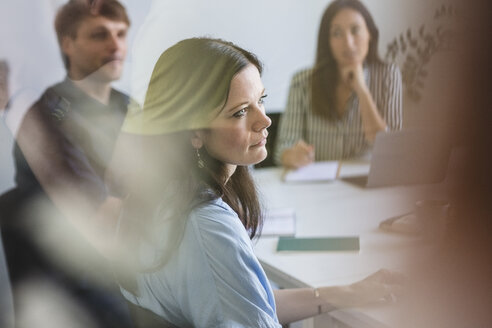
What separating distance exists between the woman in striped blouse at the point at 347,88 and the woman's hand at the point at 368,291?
19 cm

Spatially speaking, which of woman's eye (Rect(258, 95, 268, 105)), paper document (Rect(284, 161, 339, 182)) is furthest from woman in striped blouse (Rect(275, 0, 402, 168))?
paper document (Rect(284, 161, 339, 182))

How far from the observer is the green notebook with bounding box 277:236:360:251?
0.80 meters

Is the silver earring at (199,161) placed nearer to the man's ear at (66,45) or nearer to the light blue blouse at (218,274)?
the light blue blouse at (218,274)

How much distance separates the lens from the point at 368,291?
2.27 ft

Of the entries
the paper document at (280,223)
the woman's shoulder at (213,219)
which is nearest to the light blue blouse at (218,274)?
the woman's shoulder at (213,219)

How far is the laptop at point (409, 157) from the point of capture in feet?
2.02

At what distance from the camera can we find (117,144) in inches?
24.2

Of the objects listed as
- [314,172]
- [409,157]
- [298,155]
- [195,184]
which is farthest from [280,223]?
[195,184]

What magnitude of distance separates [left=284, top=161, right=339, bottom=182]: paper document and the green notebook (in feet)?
1.19

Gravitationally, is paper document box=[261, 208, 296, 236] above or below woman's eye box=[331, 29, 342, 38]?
below

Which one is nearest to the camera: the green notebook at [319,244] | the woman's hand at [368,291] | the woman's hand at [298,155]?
the woman's hand at [368,291]

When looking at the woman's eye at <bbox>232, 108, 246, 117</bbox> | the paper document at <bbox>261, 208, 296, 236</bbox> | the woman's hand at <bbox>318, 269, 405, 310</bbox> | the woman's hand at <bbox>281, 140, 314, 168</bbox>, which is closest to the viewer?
the woman's eye at <bbox>232, 108, 246, 117</bbox>

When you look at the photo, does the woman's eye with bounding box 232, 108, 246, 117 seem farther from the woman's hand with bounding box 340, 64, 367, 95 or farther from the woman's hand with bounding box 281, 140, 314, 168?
the woman's hand with bounding box 281, 140, 314, 168

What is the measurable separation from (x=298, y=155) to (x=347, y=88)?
471 millimetres
